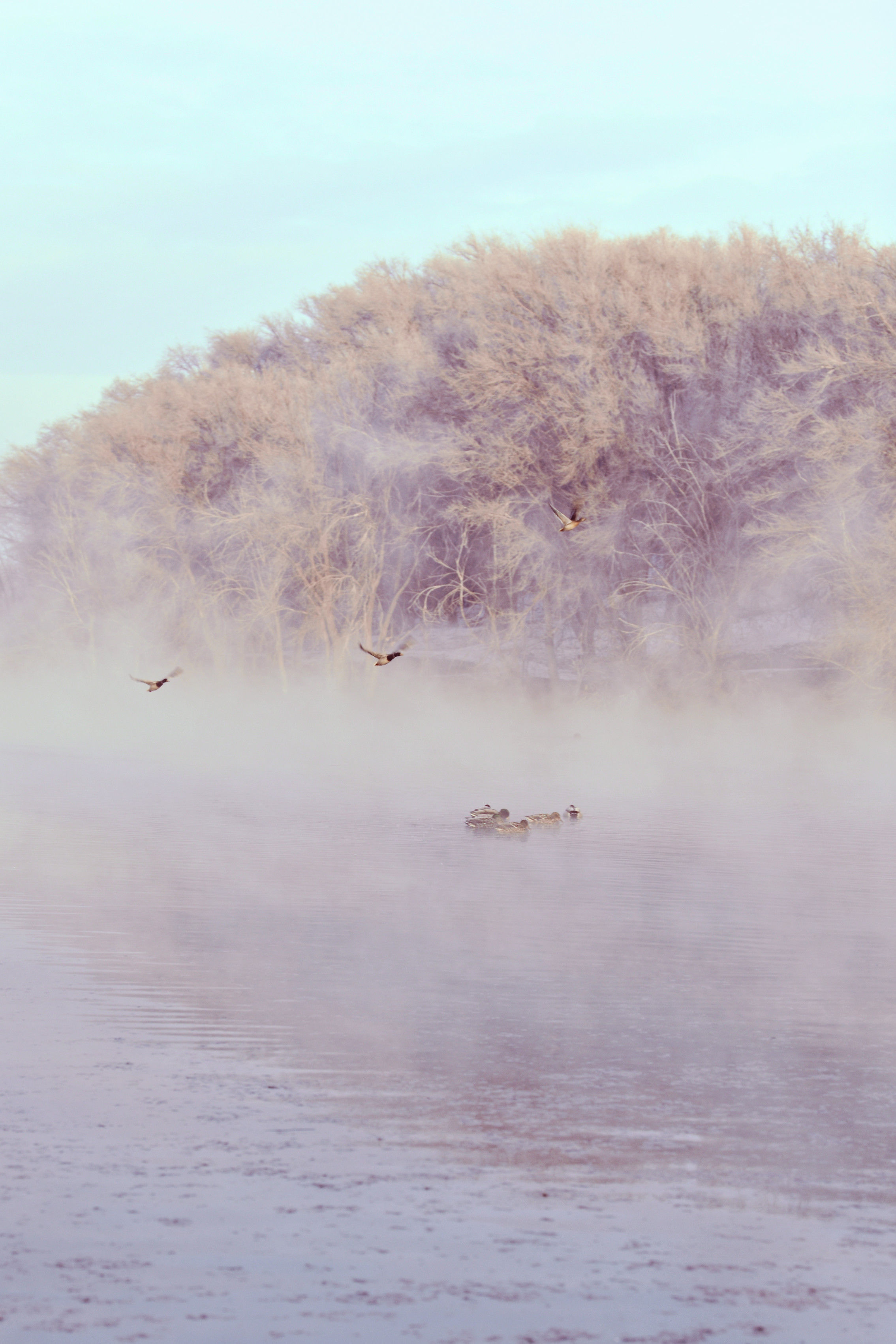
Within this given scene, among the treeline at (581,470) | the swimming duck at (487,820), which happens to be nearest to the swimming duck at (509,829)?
the swimming duck at (487,820)

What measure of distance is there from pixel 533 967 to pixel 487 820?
7832mm

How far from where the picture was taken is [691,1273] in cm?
695

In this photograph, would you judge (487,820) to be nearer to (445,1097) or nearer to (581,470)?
(445,1097)

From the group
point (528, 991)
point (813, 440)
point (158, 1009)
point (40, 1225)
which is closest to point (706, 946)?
point (528, 991)

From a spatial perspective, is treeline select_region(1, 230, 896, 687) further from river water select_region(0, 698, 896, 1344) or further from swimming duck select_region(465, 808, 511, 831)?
river water select_region(0, 698, 896, 1344)

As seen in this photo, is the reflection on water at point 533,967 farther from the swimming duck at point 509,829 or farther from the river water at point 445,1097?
the swimming duck at point 509,829

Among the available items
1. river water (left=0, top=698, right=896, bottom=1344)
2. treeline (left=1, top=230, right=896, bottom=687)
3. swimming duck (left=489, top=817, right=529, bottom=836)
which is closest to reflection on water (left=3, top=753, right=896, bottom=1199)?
river water (left=0, top=698, right=896, bottom=1344)

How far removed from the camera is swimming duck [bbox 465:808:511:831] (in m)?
20.3

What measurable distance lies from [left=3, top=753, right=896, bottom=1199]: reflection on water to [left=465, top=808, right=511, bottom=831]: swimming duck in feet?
0.91

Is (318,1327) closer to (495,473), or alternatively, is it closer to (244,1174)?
(244,1174)

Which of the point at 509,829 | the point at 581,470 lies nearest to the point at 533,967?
the point at 509,829

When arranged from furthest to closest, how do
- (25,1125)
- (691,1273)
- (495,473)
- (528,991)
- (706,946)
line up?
(495,473), (706,946), (528,991), (25,1125), (691,1273)

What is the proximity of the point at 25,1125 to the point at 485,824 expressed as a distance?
12.2 metres

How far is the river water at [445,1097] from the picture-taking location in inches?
265
